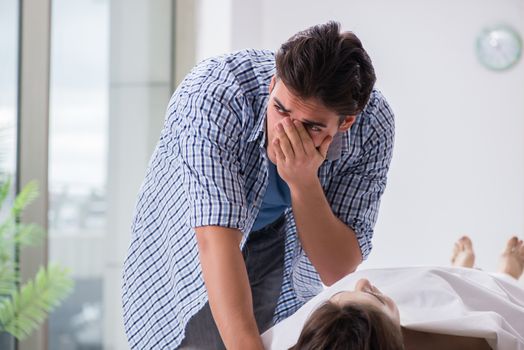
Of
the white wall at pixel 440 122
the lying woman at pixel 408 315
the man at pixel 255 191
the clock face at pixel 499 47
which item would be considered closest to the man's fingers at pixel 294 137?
the man at pixel 255 191

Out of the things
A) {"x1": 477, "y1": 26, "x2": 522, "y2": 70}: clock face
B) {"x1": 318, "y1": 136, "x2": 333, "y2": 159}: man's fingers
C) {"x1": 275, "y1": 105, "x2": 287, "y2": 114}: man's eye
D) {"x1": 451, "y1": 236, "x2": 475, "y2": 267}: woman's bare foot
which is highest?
{"x1": 477, "y1": 26, "x2": 522, "y2": 70}: clock face

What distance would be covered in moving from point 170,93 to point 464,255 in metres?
1.74

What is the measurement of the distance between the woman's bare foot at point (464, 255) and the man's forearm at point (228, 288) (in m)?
1.89

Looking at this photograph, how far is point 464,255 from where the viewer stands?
3123 mm

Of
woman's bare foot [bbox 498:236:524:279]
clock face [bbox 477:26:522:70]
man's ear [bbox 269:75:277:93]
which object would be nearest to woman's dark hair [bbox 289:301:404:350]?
man's ear [bbox 269:75:277:93]

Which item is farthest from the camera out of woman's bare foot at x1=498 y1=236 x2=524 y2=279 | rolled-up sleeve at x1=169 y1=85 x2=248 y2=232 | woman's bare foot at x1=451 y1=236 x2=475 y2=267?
woman's bare foot at x1=451 y1=236 x2=475 y2=267

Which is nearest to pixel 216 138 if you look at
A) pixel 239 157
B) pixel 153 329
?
pixel 239 157

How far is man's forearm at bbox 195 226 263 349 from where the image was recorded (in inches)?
51.3

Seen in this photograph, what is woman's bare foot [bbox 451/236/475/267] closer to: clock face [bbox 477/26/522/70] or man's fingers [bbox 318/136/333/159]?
clock face [bbox 477/26/522/70]

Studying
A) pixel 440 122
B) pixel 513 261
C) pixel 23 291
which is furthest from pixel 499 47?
pixel 23 291

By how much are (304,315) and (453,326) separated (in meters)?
0.27

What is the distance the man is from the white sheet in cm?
11

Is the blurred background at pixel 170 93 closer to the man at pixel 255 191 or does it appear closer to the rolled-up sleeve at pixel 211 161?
the man at pixel 255 191

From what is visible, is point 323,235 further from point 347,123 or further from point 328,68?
point 328,68
